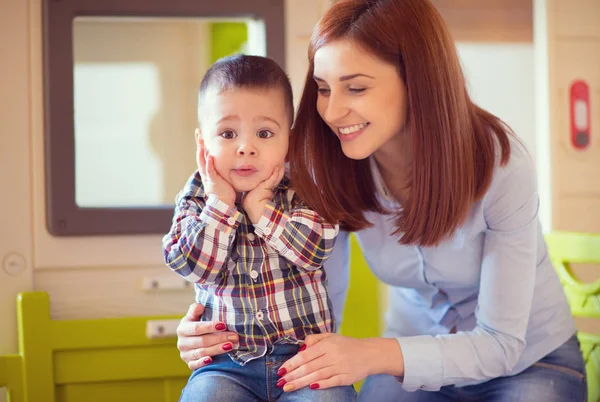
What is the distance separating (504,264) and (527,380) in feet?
0.90

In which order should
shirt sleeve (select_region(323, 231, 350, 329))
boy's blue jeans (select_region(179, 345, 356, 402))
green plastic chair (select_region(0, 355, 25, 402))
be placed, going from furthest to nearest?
green plastic chair (select_region(0, 355, 25, 402))
shirt sleeve (select_region(323, 231, 350, 329))
boy's blue jeans (select_region(179, 345, 356, 402))

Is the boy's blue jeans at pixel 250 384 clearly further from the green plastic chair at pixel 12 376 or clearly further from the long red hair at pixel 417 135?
the green plastic chair at pixel 12 376

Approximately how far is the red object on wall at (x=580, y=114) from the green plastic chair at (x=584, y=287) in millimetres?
505

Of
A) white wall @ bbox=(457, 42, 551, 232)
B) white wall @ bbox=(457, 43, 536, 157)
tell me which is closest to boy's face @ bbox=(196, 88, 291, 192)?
white wall @ bbox=(457, 42, 551, 232)

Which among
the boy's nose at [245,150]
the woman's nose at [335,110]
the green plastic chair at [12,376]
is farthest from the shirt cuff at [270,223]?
the green plastic chair at [12,376]

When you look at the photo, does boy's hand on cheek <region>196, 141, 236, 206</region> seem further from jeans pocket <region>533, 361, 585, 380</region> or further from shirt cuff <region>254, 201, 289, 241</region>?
jeans pocket <region>533, 361, 585, 380</region>

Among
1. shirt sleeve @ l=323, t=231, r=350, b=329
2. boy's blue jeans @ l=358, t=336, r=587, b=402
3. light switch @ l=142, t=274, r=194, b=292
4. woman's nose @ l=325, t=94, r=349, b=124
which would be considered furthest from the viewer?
light switch @ l=142, t=274, r=194, b=292

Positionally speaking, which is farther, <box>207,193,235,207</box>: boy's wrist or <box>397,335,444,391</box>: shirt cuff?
<box>397,335,444,391</box>: shirt cuff

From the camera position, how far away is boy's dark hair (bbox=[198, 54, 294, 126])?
4.10 ft

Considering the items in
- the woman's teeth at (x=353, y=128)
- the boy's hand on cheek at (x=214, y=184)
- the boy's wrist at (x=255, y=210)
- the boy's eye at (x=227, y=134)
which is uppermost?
the woman's teeth at (x=353, y=128)

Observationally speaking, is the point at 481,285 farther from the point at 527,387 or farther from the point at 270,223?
the point at 270,223

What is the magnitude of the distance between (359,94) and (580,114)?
1.19m

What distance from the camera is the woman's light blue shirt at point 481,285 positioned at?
136cm

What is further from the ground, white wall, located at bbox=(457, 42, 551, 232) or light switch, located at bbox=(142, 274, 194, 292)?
white wall, located at bbox=(457, 42, 551, 232)
